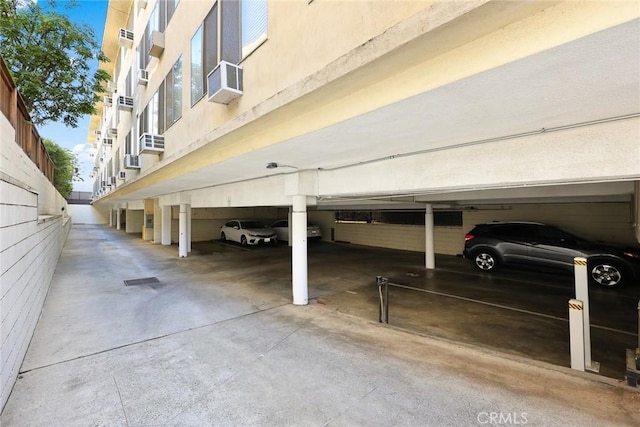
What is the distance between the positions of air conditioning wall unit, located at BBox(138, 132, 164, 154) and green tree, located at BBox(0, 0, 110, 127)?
3.14m

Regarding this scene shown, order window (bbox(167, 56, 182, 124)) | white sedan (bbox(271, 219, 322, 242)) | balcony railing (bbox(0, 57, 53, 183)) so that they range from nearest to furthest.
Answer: balcony railing (bbox(0, 57, 53, 183)) < window (bbox(167, 56, 182, 124)) < white sedan (bbox(271, 219, 322, 242))

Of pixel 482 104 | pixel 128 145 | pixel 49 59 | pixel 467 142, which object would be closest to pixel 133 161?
pixel 49 59

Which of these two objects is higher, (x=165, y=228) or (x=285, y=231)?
(x=165, y=228)

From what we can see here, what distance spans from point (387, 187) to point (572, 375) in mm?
3150

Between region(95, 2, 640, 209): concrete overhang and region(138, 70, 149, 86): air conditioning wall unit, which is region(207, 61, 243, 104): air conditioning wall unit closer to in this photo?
region(95, 2, 640, 209): concrete overhang

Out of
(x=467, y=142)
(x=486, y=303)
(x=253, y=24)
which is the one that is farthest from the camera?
(x=486, y=303)

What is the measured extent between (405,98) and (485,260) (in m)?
8.44

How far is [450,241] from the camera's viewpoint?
41.2 ft

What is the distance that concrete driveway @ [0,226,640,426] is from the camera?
2.75 m

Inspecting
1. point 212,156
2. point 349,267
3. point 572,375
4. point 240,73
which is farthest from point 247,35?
point 349,267

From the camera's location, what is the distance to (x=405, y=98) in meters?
2.45

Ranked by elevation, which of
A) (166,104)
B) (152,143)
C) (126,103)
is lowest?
(152,143)

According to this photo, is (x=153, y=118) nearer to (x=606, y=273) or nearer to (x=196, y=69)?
(x=196, y=69)

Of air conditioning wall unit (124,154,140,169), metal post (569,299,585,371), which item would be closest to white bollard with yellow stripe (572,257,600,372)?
metal post (569,299,585,371)
